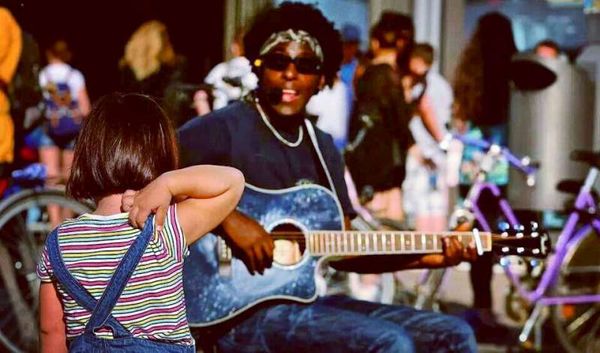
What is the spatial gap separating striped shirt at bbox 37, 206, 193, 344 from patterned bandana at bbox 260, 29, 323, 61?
6.07 ft

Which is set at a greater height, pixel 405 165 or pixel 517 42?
pixel 517 42

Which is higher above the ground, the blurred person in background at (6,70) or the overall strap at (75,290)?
the blurred person in background at (6,70)

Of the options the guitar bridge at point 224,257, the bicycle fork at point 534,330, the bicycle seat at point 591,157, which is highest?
the bicycle seat at point 591,157

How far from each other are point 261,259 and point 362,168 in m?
3.14

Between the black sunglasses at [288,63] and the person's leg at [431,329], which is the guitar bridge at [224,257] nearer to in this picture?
the person's leg at [431,329]

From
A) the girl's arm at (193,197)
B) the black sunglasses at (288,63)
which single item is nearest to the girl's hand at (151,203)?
the girl's arm at (193,197)

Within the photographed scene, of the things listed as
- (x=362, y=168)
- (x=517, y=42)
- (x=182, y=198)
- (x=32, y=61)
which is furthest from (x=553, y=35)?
(x=182, y=198)

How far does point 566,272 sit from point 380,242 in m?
2.91

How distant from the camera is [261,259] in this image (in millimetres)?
4406

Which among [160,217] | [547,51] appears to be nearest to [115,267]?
[160,217]

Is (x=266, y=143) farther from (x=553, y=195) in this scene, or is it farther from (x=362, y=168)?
(x=553, y=195)

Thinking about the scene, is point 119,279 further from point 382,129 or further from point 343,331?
point 382,129

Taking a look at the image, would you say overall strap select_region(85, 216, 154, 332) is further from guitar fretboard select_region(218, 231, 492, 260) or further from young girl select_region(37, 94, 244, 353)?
guitar fretboard select_region(218, 231, 492, 260)

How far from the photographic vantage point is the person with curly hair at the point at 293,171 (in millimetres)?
4309
